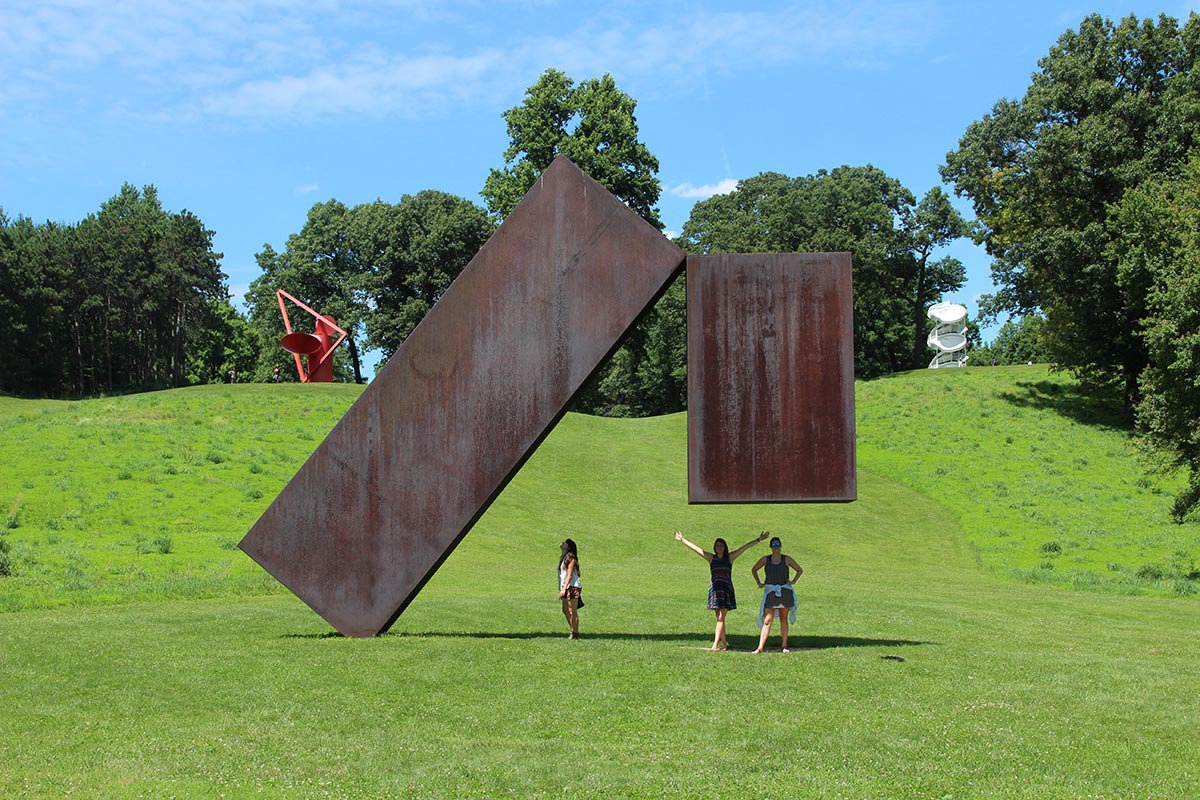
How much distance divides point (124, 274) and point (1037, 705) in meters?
71.4

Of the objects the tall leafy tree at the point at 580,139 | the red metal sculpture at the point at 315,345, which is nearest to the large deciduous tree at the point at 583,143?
the tall leafy tree at the point at 580,139

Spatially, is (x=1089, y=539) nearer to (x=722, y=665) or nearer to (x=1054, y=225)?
(x=1054, y=225)

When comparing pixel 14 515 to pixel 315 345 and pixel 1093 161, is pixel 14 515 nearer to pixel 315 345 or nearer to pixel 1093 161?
pixel 315 345

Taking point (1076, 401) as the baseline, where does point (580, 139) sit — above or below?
above

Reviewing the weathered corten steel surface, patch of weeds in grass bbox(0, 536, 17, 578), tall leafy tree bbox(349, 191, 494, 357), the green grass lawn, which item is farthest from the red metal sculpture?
the weathered corten steel surface

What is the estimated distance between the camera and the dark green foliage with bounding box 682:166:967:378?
65.1m

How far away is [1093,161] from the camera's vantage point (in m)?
41.4

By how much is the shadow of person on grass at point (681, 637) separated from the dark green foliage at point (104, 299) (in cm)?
5930

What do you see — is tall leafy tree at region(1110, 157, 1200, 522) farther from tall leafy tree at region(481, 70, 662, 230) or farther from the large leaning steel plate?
tall leafy tree at region(481, 70, 662, 230)

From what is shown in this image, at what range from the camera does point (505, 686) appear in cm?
1088

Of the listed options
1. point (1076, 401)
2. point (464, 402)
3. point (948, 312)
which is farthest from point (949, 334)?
point (464, 402)

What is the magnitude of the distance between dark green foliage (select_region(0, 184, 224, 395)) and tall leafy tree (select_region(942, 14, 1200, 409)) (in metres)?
53.7

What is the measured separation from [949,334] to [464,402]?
204 feet

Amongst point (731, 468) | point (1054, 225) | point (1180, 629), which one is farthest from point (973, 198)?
point (731, 468)
